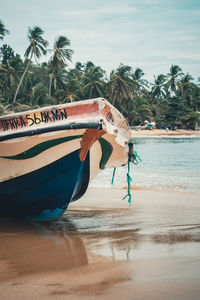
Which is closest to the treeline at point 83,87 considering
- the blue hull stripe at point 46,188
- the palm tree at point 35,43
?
the palm tree at point 35,43

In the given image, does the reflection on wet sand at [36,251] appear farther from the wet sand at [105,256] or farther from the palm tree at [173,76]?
the palm tree at [173,76]

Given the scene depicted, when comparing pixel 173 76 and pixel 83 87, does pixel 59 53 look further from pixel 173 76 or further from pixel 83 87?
pixel 173 76

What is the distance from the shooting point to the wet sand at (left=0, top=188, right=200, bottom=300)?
8.07 ft

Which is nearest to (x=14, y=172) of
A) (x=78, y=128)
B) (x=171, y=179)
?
(x=78, y=128)

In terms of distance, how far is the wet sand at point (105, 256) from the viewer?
8.07ft

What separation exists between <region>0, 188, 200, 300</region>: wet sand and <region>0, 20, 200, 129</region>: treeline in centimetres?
2720

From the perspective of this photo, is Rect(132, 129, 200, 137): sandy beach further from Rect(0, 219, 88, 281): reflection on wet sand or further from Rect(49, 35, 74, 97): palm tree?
Rect(0, 219, 88, 281): reflection on wet sand

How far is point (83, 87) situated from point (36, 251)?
40810 mm

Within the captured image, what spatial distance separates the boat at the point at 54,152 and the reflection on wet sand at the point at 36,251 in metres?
0.50

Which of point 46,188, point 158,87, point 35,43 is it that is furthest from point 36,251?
point 158,87

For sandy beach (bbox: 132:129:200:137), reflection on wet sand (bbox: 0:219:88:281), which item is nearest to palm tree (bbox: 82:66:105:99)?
sandy beach (bbox: 132:129:200:137)

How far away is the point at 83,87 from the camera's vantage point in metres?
43.3

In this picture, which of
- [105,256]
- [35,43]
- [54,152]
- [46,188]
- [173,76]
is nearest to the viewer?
[105,256]

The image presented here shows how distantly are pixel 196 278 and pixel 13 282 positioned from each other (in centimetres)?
141
